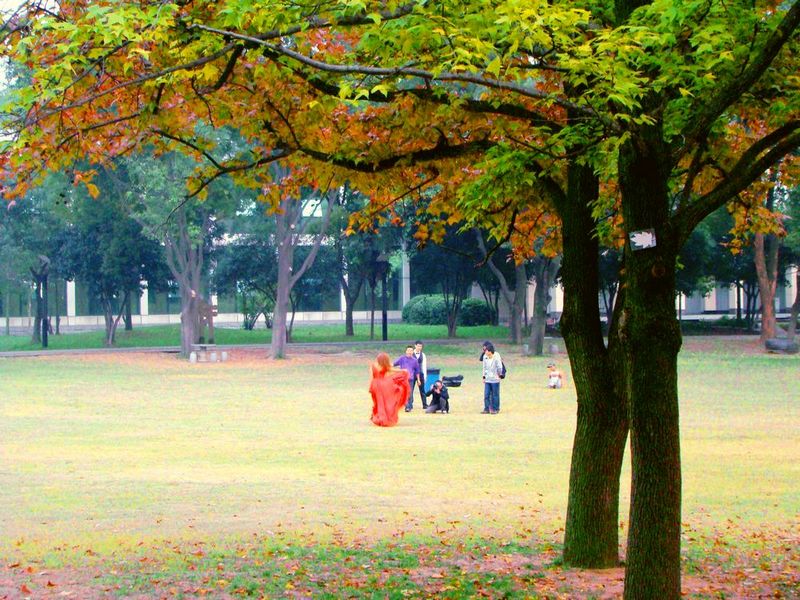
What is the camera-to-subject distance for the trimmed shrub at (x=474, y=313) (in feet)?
230

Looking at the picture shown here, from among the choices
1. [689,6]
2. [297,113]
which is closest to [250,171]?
[297,113]

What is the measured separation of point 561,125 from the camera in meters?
9.21

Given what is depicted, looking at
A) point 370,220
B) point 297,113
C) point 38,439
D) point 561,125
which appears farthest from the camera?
point 38,439

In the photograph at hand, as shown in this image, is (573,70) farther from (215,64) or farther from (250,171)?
(250,171)

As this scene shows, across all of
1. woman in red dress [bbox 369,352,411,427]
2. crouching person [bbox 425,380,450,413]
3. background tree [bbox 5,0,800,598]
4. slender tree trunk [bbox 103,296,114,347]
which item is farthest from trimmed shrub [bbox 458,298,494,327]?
background tree [bbox 5,0,800,598]

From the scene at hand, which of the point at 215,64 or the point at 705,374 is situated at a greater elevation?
the point at 215,64

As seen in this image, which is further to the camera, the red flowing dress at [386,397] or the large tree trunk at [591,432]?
the red flowing dress at [386,397]

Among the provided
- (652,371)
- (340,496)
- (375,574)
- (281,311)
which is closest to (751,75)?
(652,371)

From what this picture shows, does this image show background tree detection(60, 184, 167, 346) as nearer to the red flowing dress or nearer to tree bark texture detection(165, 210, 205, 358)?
tree bark texture detection(165, 210, 205, 358)

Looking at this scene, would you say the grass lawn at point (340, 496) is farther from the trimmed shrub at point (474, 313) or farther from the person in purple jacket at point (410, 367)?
the trimmed shrub at point (474, 313)

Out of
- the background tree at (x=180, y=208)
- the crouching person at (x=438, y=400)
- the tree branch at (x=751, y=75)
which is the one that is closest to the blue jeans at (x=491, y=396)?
the crouching person at (x=438, y=400)

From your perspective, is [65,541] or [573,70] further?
[65,541]

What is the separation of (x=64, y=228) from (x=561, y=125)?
52.7 m

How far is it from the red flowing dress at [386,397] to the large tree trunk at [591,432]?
1174 cm
